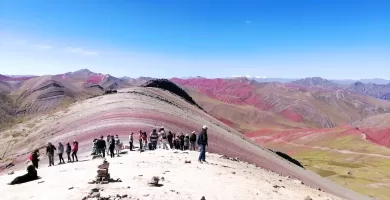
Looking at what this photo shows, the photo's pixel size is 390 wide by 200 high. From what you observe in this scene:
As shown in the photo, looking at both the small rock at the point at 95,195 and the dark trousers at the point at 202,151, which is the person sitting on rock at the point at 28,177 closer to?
the small rock at the point at 95,195

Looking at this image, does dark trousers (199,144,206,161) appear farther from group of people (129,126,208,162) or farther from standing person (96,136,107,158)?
standing person (96,136,107,158)

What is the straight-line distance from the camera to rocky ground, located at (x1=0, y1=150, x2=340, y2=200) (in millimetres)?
18078

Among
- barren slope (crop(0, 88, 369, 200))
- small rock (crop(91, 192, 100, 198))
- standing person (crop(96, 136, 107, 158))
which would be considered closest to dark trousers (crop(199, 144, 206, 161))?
standing person (crop(96, 136, 107, 158))

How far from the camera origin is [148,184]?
19.4 m

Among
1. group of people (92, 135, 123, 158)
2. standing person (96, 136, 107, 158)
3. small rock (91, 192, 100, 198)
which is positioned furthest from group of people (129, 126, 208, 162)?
small rock (91, 192, 100, 198)


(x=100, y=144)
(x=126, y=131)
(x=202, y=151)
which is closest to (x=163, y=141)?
(x=100, y=144)

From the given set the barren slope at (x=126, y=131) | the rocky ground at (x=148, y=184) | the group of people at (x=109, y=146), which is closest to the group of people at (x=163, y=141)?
the group of people at (x=109, y=146)

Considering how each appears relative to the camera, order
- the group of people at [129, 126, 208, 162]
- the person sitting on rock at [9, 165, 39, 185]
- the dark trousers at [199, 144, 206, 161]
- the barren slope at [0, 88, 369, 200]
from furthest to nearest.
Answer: the barren slope at [0, 88, 369, 200] → the group of people at [129, 126, 208, 162] → the dark trousers at [199, 144, 206, 161] → the person sitting on rock at [9, 165, 39, 185]

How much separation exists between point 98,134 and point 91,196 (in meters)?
29.1

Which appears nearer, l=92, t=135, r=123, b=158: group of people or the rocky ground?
the rocky ground

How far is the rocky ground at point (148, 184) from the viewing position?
59.3 ft

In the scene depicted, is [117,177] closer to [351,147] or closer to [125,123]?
[125,123]

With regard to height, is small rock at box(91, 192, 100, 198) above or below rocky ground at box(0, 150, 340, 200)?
above

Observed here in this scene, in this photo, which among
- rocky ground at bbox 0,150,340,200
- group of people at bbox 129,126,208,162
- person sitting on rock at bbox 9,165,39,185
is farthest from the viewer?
group of people at bbox 129,126,208,162
